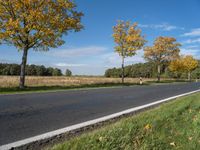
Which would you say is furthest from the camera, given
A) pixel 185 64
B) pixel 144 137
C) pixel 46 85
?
pixel 185 64

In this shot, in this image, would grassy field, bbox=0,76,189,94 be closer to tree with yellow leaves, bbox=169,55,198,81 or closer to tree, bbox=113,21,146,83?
tree, bbox=113,21,146,83

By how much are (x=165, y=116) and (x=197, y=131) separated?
4.45 feet

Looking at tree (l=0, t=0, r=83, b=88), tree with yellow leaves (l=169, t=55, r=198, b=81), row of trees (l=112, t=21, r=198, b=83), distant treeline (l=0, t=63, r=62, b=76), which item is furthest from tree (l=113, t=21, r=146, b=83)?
distant treeline (l=0, t=63, r=62, b=76)

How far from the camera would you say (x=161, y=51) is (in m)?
44.0

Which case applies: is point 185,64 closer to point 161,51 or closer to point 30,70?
point 161,51

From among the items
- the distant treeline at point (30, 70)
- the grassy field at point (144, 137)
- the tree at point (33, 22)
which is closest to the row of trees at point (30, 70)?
→ the distant treeline at point (30, 70)

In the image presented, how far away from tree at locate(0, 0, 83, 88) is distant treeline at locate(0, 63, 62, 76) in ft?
295

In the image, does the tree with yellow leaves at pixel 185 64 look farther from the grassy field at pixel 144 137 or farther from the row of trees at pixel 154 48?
the grassy field at pixel 144 137

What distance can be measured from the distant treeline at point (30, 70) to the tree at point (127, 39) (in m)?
81.3

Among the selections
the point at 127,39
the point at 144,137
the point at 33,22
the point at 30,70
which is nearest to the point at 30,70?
the point at 30,70

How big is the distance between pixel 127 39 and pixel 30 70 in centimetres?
9055

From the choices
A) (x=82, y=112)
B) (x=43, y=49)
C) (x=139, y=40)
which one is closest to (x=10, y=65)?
(x=139, y=40)

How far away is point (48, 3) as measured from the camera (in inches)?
671

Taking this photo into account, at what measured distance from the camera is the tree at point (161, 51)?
4388 cm
